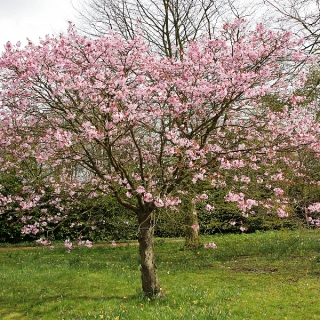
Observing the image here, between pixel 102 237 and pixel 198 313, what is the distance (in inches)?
426

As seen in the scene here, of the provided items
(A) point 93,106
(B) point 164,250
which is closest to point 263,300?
(A) point 93,106

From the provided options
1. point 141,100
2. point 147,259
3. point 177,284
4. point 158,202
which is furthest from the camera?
point 177,284

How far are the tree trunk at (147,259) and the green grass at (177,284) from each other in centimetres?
23

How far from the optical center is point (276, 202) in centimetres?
876

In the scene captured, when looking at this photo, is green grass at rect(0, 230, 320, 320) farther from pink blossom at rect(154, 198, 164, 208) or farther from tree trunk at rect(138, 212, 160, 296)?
pink blossom at rect(154, 198, 164, 208)

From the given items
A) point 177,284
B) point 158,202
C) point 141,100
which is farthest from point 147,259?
point 141,100

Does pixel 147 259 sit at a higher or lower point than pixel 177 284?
higher

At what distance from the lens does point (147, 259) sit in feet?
22.3

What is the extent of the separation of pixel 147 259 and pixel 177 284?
1.23 m

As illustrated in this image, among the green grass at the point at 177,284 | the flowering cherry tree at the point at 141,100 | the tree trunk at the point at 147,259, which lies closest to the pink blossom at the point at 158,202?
the flowering cherry tree at the point at 141,100

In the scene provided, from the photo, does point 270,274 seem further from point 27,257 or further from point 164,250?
point 27,257

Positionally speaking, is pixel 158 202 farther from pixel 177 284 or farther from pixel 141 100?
pixel 177 284

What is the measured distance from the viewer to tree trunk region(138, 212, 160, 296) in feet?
22.0

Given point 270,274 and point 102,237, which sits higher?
point 102,237
